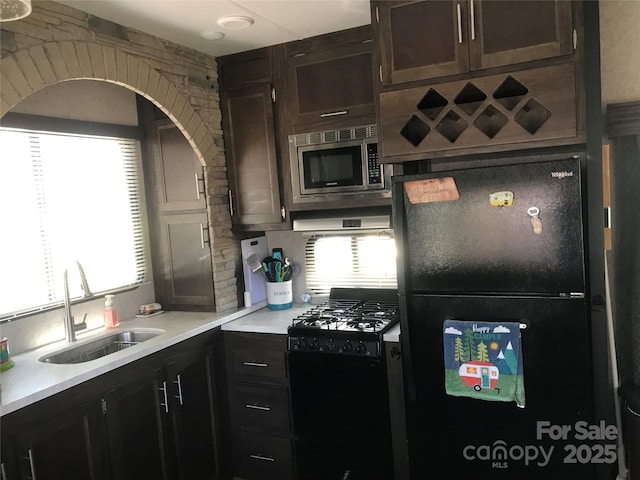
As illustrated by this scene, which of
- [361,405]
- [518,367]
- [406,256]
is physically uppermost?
[406,256]

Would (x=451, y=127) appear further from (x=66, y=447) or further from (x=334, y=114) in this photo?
(x=66, y=447)

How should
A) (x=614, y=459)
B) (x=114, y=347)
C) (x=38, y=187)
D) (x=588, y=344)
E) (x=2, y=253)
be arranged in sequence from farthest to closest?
(x=114, y=347)
(x=38, y=187)
(x=2, y=253)
(x=614, y=459)
(x=588, y=344)

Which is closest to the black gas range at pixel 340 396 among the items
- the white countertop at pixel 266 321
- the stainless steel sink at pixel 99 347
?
the white countertop at pixel 266 321

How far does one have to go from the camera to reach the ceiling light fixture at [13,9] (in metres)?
1.62

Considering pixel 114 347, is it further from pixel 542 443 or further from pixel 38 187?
pixel 542 443

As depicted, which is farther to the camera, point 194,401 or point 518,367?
point 194,401

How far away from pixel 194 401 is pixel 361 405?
0.91 m

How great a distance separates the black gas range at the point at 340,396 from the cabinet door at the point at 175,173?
1.03m

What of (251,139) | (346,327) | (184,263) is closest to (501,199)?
(346,327)

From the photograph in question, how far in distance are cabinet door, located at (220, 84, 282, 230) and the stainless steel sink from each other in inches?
34.9

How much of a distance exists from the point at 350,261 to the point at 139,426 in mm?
1576

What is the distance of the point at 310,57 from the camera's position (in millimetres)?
2947

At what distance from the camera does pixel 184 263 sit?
3215 millimetres

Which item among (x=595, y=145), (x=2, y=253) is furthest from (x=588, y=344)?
(x=2, y=253)
